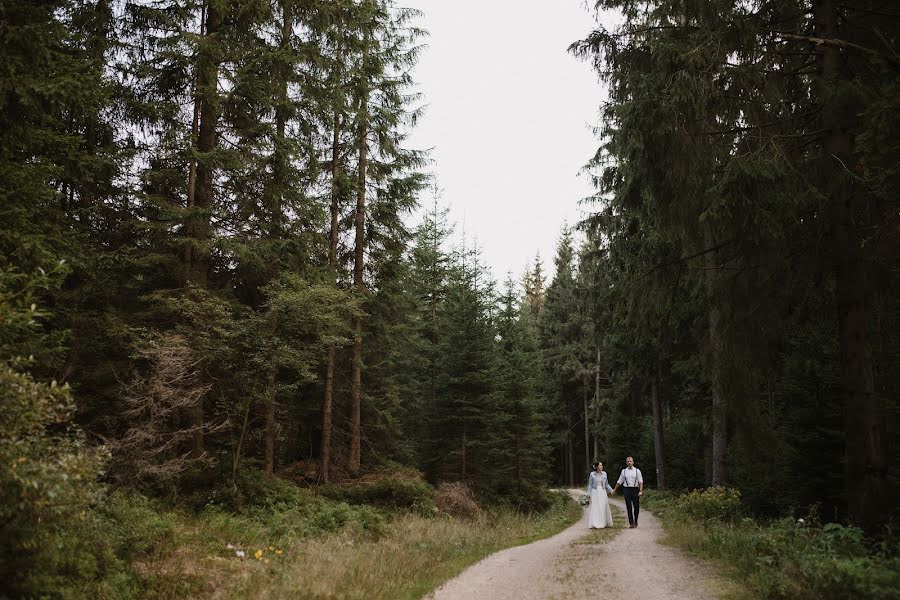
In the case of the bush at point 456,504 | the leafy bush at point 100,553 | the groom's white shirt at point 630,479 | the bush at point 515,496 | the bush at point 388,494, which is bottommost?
the bush at point 515,496

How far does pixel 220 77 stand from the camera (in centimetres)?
1339

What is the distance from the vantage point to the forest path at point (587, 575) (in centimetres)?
683

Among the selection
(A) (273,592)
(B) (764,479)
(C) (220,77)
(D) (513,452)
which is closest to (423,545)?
(A) (273,592)

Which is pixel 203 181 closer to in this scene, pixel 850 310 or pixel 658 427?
pixel 850 310

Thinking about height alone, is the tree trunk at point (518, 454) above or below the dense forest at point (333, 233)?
below

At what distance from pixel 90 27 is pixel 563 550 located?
16.0m

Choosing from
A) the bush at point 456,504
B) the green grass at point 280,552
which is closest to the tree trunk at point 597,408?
the bush at point 456,504

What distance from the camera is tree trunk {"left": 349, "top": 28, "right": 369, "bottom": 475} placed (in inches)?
704

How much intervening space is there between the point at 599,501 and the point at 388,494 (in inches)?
242

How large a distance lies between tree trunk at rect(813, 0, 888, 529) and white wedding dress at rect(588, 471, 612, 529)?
7259mm

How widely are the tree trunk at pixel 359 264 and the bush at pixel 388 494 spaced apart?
1.77 m

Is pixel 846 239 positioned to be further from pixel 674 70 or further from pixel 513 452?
pixel 513 452

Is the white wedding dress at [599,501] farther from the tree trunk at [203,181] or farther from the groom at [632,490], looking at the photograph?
the tree trunk at [203,181]

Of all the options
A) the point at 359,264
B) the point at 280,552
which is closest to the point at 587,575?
the point at 280,552
